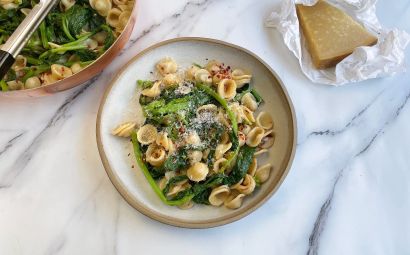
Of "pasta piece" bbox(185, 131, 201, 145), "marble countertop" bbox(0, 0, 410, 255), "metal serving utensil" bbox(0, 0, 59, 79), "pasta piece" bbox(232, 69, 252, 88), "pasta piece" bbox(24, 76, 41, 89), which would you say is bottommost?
"marble countertop" bbox(0, 0, 410, 255)

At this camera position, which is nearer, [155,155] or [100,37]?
[155,155]

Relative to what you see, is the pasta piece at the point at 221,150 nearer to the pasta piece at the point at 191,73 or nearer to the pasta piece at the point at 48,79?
the pasta piece at the point at 191,73

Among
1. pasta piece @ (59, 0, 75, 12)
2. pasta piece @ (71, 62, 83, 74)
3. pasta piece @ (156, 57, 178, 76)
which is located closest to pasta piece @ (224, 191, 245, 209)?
pasta piece @ (156, 57, 178, 76)

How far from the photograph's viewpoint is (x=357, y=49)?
44.3 inches

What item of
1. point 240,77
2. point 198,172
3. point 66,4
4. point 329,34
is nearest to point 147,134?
point 198,172

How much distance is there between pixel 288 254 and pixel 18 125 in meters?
0.73

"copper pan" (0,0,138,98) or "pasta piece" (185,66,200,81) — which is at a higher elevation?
"copper pan" (0,0,138,98)

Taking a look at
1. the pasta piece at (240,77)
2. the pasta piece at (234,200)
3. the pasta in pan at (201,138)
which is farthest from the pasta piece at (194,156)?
the pasta piece at (240,77)

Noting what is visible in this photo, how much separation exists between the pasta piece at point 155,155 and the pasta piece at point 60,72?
0.88ft

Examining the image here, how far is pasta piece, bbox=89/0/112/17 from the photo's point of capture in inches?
43.9

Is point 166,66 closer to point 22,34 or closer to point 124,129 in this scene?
point 124,129

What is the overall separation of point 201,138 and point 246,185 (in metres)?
0.15

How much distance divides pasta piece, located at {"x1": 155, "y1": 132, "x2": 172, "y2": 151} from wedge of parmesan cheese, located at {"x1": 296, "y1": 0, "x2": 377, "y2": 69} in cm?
44

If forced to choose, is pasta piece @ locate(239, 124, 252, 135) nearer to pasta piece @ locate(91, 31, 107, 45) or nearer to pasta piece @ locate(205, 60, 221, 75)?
pasta piece @ locate(205, 60, 221, 75)
